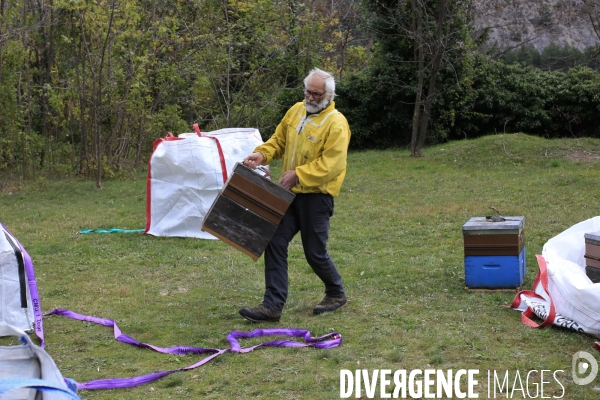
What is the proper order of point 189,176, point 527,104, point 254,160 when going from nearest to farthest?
point 254,160
point 189,176
point 527,104

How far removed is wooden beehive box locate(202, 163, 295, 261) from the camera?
17.9ft

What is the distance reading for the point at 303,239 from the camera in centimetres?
561

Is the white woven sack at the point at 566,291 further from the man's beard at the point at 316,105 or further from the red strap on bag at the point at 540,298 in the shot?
the man's beard at the point at 316,105

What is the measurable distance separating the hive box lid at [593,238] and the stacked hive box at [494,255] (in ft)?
2.28

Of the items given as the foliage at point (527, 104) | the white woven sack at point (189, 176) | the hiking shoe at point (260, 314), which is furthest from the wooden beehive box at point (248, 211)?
the foliage at point (527, 104)

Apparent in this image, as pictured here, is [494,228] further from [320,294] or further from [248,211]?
[248,211]

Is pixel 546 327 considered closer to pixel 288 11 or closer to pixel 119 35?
pixel 119 35

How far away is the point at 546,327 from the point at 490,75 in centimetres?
1747

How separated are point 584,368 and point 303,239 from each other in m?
2.24

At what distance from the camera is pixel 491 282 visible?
20.2 ft

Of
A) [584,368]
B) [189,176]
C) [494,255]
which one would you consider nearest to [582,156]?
[189,176]

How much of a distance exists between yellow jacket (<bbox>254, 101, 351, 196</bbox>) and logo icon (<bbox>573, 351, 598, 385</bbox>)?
2062mm

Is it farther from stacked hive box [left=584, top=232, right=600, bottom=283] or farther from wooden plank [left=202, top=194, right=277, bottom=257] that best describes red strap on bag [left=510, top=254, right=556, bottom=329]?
wooden plank [left=202, top=194, right=277, bottom=257]

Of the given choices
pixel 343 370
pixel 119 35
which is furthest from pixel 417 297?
pixel 119 35
